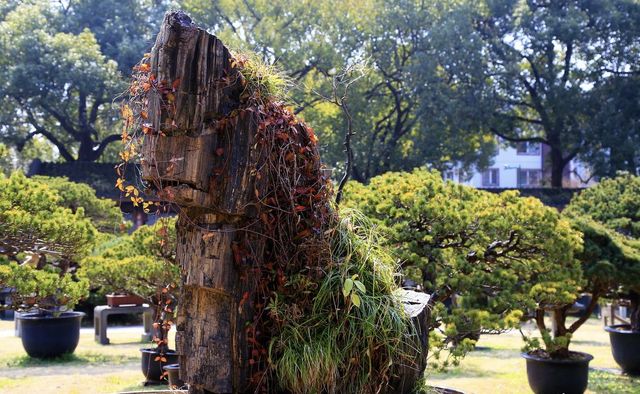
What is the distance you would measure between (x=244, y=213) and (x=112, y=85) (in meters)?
16.1

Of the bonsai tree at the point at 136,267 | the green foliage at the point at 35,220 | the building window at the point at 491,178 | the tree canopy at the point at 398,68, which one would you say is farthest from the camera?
the building window at the point at 491,178

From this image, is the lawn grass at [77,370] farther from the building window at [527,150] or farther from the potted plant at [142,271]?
the building window at [527,150]

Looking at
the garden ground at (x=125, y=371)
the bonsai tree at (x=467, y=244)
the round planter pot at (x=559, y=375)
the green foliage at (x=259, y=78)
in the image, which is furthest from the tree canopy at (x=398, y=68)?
the green foliage at (x=259, y=78)

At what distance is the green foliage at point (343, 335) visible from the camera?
3314 millimetres

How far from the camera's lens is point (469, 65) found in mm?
19391

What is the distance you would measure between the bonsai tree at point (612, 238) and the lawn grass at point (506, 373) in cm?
99

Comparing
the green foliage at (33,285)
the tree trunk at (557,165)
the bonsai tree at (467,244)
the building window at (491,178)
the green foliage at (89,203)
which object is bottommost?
the green foliage at (33,285)

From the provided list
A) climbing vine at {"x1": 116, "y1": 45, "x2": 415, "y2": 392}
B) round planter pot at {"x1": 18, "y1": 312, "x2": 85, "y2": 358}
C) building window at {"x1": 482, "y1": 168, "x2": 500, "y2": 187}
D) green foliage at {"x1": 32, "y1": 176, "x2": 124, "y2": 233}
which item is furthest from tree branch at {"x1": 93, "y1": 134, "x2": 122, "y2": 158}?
climbing vine at {"x1": 116, "y1": 45, "x2": 415, "y2": 392}

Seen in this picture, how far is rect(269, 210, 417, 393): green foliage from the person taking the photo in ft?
10.9

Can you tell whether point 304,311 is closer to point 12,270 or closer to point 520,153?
point 12,270

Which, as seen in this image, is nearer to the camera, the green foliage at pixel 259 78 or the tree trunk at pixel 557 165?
the green foliage at pixel 259 78

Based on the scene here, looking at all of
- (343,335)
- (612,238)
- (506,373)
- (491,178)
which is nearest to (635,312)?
(506,373)

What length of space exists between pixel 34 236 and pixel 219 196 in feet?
14.6

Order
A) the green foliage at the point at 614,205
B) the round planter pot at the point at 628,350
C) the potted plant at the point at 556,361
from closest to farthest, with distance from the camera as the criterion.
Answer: the potted plant at the point at 556,361 → the round planter pot at the point at 628,350 → the green foliage at the point at 614,205
